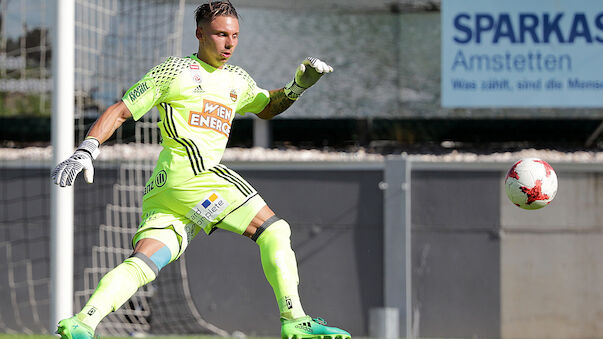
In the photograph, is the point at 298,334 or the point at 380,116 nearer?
the point at 298,334

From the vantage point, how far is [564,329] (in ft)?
26.6

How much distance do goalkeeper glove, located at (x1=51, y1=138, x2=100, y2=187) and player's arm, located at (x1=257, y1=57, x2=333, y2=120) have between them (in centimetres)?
122

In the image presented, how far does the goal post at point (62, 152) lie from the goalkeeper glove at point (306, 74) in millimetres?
2363

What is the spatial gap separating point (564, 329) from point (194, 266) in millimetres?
3266

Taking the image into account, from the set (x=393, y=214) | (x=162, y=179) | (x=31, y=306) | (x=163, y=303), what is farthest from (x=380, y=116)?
(x=162, y=179)

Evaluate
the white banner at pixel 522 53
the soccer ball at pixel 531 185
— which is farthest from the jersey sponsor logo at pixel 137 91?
the white banner at pixel 522 53

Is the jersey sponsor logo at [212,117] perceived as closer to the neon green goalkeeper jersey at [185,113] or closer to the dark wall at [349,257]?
the neon green goalkeeper jersey at [185,113]

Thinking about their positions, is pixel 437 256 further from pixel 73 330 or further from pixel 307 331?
pixel 73 330

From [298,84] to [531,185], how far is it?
1.49 m

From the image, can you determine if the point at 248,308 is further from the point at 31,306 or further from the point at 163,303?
the point at 31,306

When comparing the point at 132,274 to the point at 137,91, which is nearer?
the point at 132,274

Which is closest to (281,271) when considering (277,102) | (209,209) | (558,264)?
(209,209)

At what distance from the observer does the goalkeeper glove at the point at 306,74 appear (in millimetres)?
5141

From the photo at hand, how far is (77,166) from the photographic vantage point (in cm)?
441
